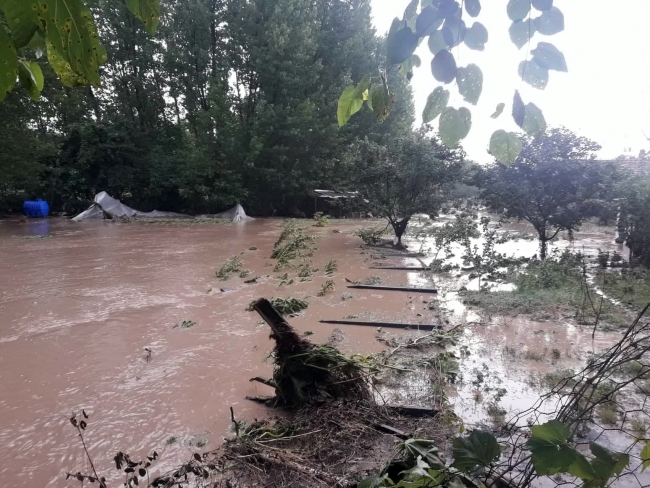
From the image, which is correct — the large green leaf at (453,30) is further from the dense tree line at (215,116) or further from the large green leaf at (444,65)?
the dense tree line at (215,116)

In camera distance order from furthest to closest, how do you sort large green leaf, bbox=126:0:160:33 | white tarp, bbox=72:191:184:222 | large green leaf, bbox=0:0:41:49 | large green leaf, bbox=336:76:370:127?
white tarp, bbox=72:191:184:222
large green leaf, bbox=336:76:370:127
large green leaf, bbox=126:0:160:33
large green leaf, bbox=0:0:41:49

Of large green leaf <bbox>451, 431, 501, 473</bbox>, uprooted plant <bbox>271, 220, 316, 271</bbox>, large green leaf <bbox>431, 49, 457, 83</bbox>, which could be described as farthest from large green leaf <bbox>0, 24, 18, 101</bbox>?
uprooted plant <bbox>271, 220, 316, 271</bbox>

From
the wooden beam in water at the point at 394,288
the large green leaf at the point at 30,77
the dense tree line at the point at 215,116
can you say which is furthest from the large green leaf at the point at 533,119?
the dense tree line at the point at 215,116

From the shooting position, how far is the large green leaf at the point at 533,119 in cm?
112

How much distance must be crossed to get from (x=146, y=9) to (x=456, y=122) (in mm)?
901

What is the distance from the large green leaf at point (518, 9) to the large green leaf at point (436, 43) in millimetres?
179

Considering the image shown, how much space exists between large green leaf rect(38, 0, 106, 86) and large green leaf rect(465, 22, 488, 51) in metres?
0.96

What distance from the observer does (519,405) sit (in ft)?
12.3

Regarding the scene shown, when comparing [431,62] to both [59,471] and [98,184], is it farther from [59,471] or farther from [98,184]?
[98,184]

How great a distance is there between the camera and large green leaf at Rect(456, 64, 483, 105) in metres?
1.16

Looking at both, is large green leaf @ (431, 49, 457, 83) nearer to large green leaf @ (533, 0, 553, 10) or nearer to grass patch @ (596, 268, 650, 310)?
large green leaf @ (533, 0, 553, 10)

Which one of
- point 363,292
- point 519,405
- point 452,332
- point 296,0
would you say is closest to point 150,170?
point 296,0

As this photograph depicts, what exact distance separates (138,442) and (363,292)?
529 cm

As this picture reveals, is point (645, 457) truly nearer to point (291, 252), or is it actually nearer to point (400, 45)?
point (400, 45)
